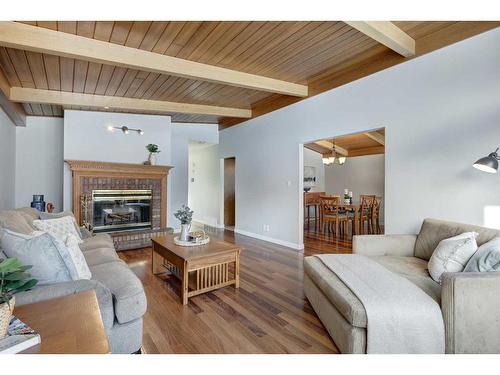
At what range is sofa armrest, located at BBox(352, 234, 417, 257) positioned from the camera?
268cm

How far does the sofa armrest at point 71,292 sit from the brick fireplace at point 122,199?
3059 millimetres

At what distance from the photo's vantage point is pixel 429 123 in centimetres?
283

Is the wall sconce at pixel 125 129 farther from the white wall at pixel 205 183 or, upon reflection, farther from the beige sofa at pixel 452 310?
the beige sofa at pixel 452 310

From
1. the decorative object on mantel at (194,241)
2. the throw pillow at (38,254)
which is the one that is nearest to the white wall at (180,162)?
the decorative object on mantel at (194,241)

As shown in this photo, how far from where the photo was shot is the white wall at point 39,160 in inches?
199

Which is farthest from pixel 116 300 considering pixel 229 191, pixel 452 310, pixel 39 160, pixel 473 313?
pixel 229 191

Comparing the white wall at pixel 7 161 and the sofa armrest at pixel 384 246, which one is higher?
the white wall at pixel 7 161

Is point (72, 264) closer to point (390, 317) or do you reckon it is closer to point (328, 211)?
point (390, 317)

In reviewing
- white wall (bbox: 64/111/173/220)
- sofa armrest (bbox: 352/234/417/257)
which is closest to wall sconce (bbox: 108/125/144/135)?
white wall (bbox: 64/111/173/220)

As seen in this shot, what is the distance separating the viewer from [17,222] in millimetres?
2291

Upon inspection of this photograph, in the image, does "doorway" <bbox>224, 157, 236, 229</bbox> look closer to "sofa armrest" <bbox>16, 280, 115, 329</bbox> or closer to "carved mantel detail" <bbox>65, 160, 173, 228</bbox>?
"carved mantel detail" <bbox>65, 160, 173, 228</bbox>

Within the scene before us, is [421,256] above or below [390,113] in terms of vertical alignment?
below
